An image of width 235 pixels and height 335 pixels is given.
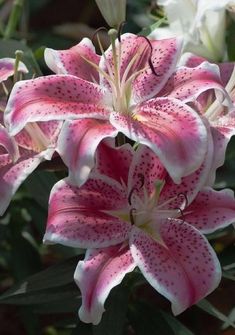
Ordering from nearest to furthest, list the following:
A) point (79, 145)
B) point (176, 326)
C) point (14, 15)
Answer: point (79, 145), point (176, 326), point (14, 15)

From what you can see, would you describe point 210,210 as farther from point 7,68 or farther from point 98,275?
point 7,68

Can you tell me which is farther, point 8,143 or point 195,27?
→ point 195,27

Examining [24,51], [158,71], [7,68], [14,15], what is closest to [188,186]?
[158,71]

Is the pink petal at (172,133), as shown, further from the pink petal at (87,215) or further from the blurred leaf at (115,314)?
the blurred leaf at (115,314)

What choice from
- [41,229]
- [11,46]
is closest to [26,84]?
[11,46]

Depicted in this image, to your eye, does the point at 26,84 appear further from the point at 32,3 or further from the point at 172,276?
the point at 32,3

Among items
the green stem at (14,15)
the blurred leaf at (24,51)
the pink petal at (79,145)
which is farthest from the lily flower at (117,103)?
the green stem at (14,15)

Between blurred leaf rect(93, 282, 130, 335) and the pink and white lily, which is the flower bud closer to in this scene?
the pink and white lily

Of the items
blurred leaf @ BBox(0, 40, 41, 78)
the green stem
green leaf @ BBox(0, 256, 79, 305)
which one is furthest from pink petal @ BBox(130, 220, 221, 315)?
the green stem
